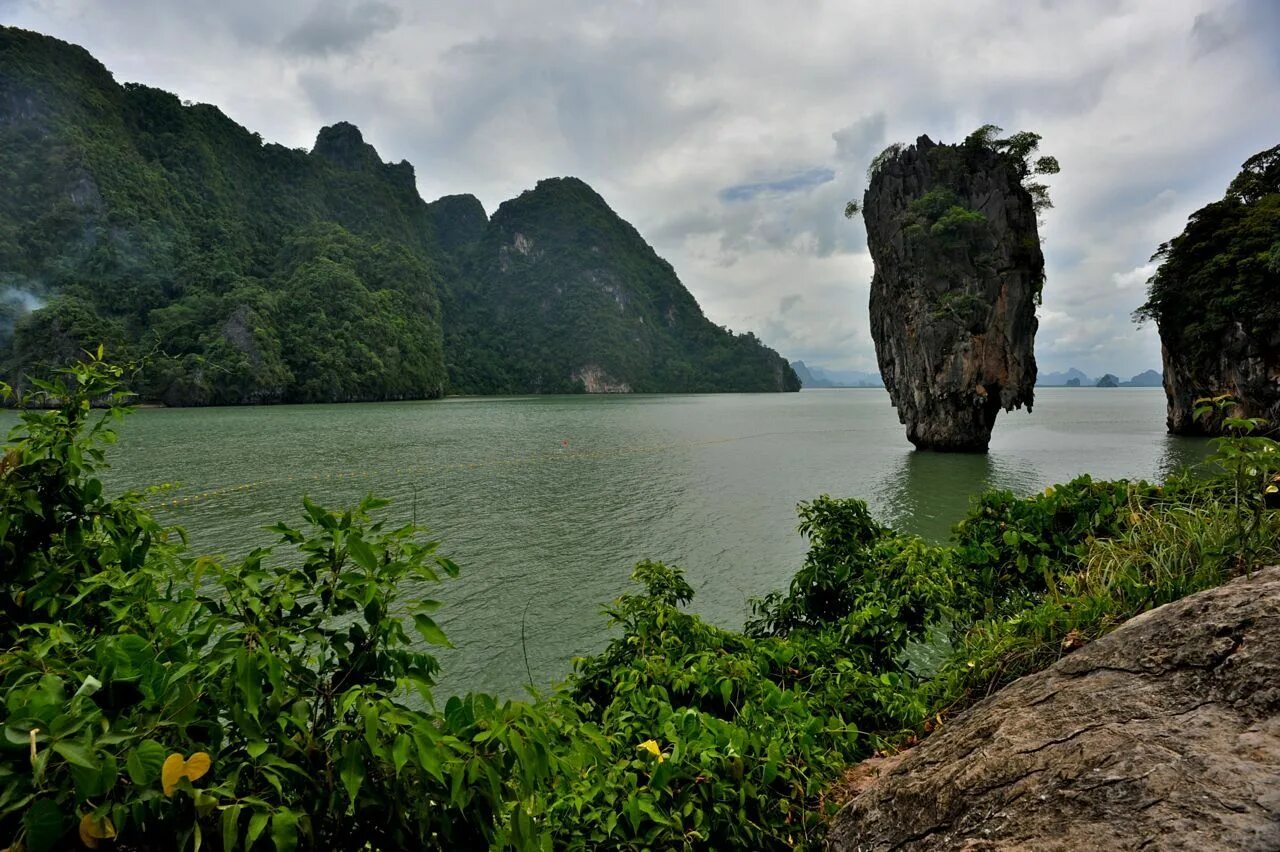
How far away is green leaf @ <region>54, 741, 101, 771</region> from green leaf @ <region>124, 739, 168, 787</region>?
0.05m

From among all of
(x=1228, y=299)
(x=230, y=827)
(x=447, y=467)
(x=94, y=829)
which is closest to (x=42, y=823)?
(x=94, y=829)

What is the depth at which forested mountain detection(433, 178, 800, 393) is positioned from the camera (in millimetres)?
157375

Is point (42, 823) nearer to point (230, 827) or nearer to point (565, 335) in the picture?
point (230, 827)

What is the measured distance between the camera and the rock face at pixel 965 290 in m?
29.5

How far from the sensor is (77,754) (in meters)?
0.96

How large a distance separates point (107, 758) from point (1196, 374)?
154 ft

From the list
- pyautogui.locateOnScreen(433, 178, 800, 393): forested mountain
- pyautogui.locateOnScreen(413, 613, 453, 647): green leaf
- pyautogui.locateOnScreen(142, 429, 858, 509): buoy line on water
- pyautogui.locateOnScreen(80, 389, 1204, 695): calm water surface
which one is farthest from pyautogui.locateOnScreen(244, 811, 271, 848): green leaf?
pyautogui.locateOnScreen(433, 178, 800, 393): forested mountain

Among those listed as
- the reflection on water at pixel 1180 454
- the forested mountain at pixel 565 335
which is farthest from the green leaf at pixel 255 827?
the forested mountain at pixel 565 335

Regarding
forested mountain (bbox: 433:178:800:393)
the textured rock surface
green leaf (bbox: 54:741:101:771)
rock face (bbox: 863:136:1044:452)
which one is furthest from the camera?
forested mountain (bbox: 433:178:800:393)

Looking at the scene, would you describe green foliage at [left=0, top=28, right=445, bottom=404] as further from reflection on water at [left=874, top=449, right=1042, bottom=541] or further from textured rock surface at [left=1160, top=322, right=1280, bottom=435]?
textured rock surface at [left=1160, top=322, right=1280, bottom=435]

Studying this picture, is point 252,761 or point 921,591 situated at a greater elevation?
point 252,761

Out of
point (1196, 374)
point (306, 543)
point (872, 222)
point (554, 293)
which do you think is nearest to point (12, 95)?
point (554, 293)

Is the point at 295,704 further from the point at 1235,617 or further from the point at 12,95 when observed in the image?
the point at 12,95

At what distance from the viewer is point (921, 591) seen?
175 inches
